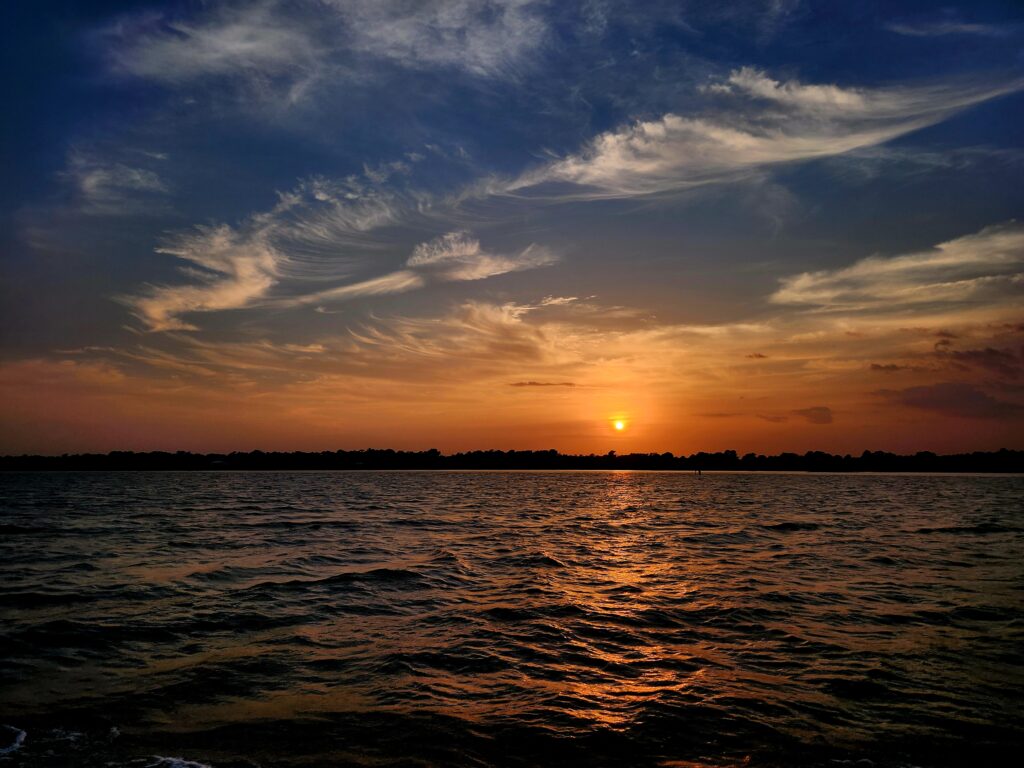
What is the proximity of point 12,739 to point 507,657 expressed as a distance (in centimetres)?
883

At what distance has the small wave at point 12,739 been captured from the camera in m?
8.80

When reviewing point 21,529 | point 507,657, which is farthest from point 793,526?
point 21,529

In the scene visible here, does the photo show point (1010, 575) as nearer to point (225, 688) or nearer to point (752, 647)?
point (752, 647)

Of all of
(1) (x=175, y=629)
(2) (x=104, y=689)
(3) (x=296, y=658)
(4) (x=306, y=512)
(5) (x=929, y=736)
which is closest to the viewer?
(5) (x=929, y=736)

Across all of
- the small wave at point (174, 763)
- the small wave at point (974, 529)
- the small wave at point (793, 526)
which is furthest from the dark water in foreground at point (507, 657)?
the small wave at point (793, 526)

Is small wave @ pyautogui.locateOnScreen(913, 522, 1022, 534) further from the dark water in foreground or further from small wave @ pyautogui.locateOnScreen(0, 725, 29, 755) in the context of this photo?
small wave @ pyautogui.locateOnScreen(0, 725, 29, 755)

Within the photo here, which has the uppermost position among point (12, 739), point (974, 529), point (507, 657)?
point (12, 739)

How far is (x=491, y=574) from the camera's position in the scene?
79.7 feet

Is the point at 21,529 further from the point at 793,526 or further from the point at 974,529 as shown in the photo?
the point at 974,529

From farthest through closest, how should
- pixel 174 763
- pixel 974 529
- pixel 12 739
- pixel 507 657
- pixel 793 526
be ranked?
pixel 793 526 < pixel 974 529 < pixel 507 657 < pixel 12 739 < pixel 174 763

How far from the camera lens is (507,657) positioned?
1370cm

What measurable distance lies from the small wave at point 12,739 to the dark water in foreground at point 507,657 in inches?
1.9

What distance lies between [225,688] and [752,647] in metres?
11.7

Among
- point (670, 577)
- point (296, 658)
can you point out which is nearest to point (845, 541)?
point (670, 577)
